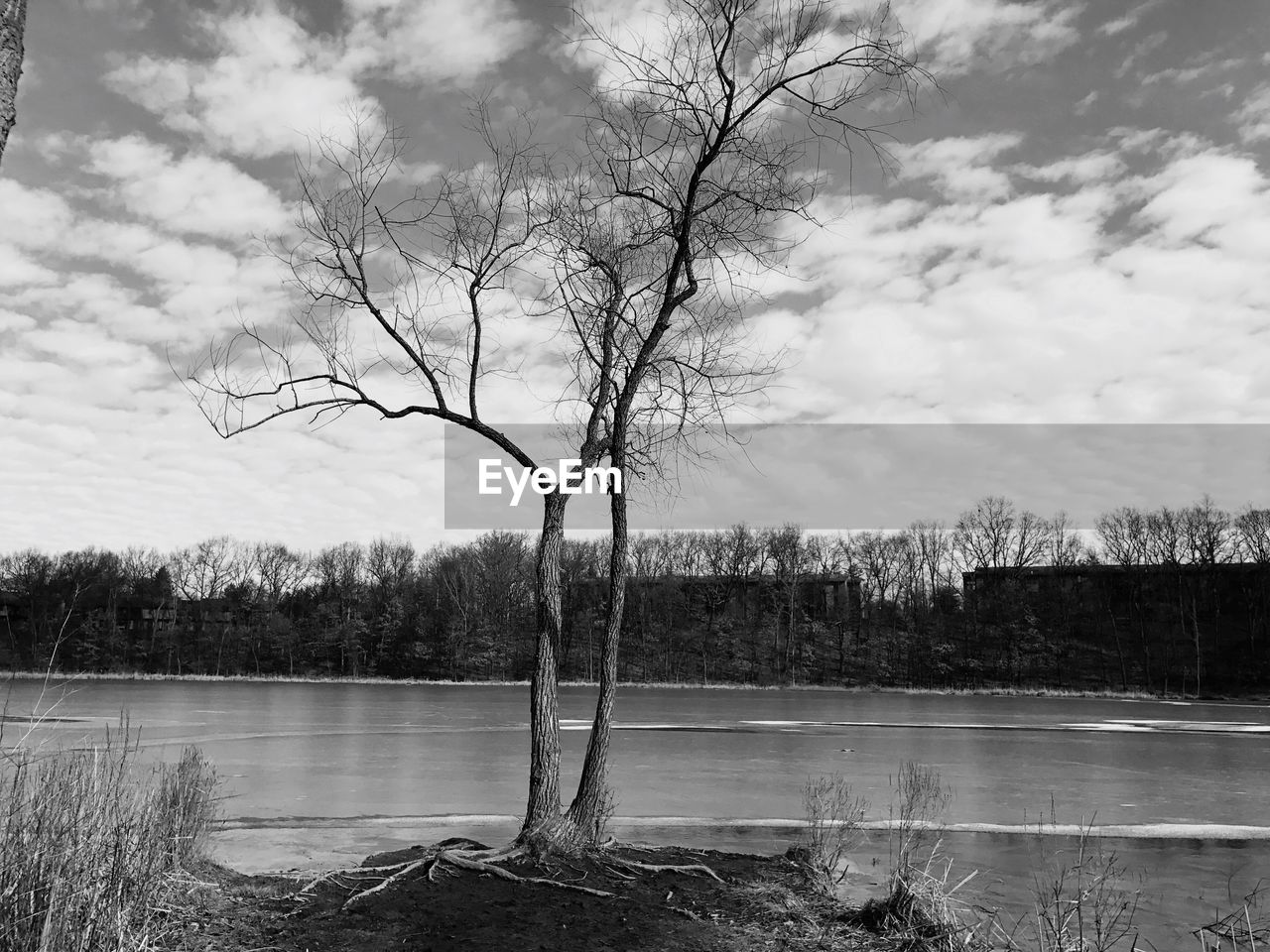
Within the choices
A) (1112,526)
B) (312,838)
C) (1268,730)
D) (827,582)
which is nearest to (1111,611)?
(1112,526)

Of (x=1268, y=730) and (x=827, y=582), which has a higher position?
(x=827, y=582)

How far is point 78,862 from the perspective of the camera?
4691mm

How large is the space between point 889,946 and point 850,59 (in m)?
6.68

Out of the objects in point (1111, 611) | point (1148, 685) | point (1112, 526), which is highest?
point (1112, 526)

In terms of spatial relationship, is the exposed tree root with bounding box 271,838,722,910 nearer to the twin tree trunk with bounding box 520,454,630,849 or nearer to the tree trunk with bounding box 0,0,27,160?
the twin tree trunk with bounding box 520,454,630,849

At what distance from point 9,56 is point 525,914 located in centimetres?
558

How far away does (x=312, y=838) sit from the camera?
35.4 feet

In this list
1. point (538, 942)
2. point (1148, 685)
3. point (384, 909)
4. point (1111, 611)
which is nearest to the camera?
→ point (538, 942)

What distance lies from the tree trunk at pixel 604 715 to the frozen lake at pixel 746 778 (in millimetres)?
2666

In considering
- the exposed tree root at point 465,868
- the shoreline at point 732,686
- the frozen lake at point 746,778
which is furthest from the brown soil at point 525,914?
the shoreline at point 732,686

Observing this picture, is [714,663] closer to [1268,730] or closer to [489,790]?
[1268,730]

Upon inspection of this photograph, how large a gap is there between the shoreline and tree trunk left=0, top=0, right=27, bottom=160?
6458 cm

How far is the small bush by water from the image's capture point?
438cm

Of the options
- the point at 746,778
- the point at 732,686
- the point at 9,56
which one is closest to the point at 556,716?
the point at 9,56
